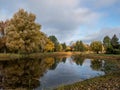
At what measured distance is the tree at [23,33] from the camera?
55128 mm

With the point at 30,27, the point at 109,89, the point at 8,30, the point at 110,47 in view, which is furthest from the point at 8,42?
the point at 109,89

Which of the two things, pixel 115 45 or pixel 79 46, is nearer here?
pixel 115 45

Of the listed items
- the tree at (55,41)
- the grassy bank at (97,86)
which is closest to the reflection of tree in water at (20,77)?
the grassy bank at (97,86)

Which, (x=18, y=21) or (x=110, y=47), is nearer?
(x=18, y=21)

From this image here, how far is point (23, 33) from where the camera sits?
56000 millimetres

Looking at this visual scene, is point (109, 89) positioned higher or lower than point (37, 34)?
lower

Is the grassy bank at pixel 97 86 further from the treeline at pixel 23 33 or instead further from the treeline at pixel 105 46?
the treeline at pixel 105 46

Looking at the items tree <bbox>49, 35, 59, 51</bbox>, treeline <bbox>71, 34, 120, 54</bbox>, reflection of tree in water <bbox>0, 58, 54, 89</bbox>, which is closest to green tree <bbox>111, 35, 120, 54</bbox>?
treeline <bbox>71, 34, 120, 54</bbox>

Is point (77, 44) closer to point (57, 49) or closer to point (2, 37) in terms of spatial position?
point (57, 49)

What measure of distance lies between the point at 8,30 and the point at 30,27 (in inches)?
234

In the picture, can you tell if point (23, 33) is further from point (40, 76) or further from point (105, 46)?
point (105, 46)

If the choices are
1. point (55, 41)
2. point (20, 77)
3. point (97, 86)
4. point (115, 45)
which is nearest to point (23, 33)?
point (115, 45)

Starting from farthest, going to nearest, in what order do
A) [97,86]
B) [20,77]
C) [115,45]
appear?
[115,45], [20,77], [97,86]

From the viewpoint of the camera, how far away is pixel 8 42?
5684 cm
